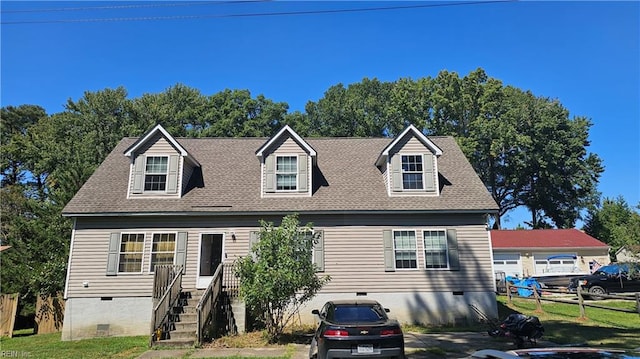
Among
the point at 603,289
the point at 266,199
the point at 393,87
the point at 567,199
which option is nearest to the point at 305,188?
the point at 266,199

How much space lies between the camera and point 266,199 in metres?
15.4

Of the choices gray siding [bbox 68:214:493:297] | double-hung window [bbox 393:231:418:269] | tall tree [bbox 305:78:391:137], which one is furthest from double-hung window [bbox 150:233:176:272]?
tall tree [bbox 305:78:391:137]

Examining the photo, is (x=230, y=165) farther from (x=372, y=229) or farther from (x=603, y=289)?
(x=603, y=289)

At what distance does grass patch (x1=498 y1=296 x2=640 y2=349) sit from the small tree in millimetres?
7130

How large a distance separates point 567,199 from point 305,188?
4197cm

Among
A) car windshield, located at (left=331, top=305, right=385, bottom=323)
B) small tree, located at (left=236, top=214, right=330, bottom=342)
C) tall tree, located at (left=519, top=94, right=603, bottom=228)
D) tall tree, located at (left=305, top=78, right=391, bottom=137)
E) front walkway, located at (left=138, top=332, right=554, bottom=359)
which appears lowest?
front walkway, located at (left=138, top=332, right=554, bottom=359)

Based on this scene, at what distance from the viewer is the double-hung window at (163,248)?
14516mm

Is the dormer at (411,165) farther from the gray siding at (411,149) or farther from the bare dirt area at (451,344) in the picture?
the bare dirt area at (451,344)

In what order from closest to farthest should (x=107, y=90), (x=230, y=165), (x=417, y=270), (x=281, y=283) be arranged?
(x=281, y=283), (x=417, y=270), (x=230, y=165), (x=107, y=90)

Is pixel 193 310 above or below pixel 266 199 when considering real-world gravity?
below

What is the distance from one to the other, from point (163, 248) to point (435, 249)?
33.4 feet

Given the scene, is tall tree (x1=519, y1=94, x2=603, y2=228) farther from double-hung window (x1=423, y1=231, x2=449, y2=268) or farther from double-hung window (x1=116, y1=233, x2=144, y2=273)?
double-hung window (x1=116, y1=233, x2=144, y2=273)

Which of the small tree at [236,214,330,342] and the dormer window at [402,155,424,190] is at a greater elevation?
the dormer window at [402,155,424,190]

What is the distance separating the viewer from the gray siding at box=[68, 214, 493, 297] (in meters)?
14.2
